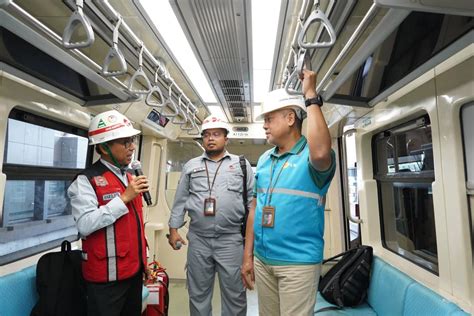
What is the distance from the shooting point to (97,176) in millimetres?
1810

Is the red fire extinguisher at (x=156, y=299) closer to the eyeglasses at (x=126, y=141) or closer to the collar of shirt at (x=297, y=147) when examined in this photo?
the eyeglasses at (x=126, y=141)

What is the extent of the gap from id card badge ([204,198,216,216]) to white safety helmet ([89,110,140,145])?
85 centimetres

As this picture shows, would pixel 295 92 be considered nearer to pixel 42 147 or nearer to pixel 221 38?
pixel 221 38

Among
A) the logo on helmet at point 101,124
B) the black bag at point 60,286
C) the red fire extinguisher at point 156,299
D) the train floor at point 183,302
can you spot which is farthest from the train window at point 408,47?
the train floor at point 183,302

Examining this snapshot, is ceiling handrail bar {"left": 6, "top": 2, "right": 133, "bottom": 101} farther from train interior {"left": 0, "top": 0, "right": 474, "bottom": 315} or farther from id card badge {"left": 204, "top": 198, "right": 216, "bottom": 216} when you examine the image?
id card badge {"left": 204, "top": 198, "right": 216, "bottom": 216}

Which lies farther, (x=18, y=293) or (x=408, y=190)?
(x=408, y=190)

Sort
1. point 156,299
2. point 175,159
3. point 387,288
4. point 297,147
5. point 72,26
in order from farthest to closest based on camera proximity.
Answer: point 175,159 → point 156,299 → point 387,288 → point 297,147 → point 72,26

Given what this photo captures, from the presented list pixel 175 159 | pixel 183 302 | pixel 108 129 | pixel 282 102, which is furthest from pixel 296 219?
pixel 175 159

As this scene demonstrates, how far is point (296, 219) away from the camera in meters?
1.51

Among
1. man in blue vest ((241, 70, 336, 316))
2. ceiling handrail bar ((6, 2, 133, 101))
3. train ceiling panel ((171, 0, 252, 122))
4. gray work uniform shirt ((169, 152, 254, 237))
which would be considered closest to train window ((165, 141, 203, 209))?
train ceiling panel ((171, 0, 252, 122))

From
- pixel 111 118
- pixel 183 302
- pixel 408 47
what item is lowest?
pixel 183 302

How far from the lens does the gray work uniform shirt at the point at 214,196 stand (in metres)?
2.41

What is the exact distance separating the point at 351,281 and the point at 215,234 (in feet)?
4.13

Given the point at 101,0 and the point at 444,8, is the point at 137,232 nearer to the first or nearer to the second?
the point at 101,0
